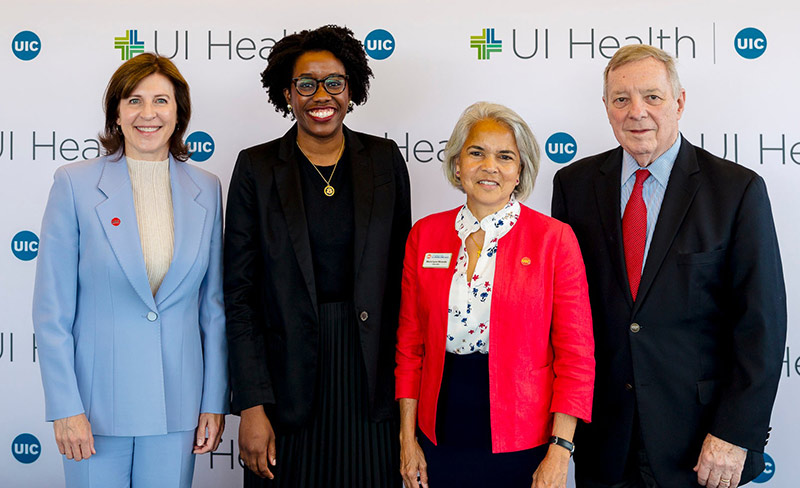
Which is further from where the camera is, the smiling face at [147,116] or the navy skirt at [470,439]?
the smiling face at [147,116]

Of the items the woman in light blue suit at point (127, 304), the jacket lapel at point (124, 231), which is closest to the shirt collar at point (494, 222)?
the woman in light blue suit at point (127, 304)

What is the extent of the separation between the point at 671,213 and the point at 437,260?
74 cm

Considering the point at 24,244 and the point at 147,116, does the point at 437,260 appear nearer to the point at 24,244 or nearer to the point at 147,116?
the point at 147,116

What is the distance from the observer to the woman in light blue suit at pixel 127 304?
6.38 ft

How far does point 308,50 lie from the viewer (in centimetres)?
221

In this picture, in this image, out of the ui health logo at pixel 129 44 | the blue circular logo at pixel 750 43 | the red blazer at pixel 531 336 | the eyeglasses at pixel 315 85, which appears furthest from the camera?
the ui health logo at pixel 129 44

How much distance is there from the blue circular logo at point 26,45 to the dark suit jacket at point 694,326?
2.78m

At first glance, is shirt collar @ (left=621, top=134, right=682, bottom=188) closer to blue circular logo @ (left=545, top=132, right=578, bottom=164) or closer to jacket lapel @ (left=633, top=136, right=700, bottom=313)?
jacket lapel @ (left=633, top=136, right=700, bottom=313)

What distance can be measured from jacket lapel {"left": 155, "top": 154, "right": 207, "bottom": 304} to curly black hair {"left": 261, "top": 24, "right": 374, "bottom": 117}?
45 cm

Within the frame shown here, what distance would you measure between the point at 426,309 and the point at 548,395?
0.44 meters

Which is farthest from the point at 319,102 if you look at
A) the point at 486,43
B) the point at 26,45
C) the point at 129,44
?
the point at 26,45

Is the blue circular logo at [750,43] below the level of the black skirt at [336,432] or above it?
above

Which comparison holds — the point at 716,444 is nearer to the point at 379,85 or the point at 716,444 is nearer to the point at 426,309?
the point at 426,309

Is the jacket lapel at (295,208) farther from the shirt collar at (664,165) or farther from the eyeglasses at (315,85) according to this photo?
the shirt collar at (664,165)
